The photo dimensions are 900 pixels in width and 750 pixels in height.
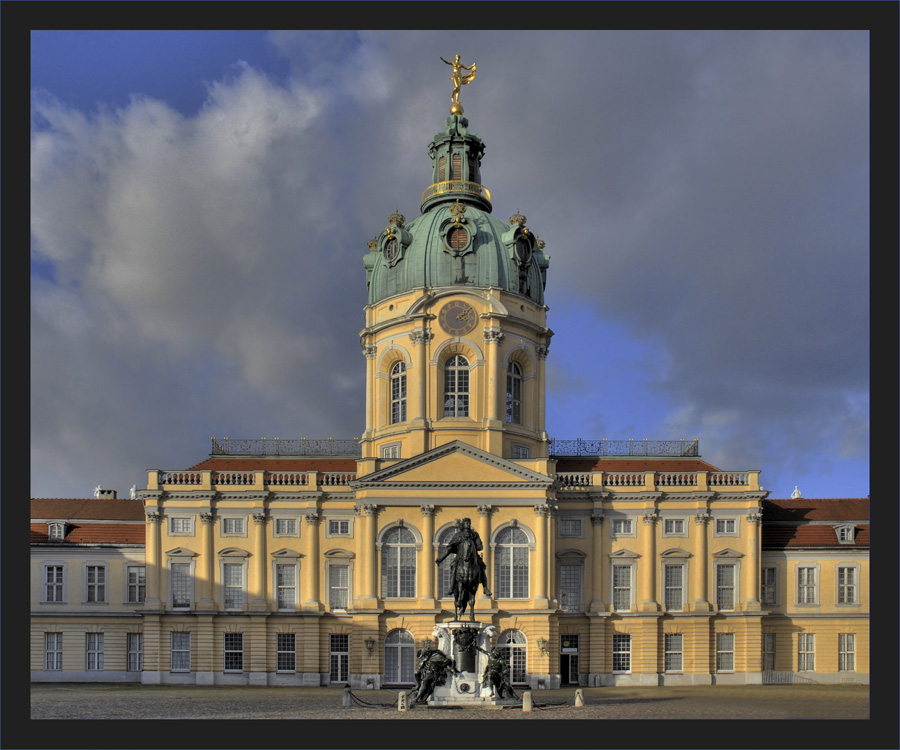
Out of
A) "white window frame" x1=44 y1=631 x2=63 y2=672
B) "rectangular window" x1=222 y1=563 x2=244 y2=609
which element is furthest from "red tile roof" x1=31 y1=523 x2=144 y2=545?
"rectangular window" x1=222 y1=563 x2=244 y2=609

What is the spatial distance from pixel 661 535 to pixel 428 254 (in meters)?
20.9

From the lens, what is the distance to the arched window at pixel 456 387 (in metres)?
66.6

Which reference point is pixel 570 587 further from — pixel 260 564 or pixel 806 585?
pixel 260 564

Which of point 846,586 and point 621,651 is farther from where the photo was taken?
point 846,586

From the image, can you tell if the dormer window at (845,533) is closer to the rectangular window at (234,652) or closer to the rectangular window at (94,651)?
the rectangular window at (234,652)

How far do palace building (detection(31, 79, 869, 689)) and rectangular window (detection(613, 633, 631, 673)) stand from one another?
0.36 ft

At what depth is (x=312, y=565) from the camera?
211ft

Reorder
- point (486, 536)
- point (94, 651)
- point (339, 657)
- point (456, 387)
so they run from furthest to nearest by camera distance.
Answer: point (456, 387) < point (94, 651) < point (339, 657) < point (486, 536)

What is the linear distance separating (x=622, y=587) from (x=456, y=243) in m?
21.7

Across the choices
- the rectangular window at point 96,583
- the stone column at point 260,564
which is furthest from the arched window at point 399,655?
the rectangular window at point 96,583

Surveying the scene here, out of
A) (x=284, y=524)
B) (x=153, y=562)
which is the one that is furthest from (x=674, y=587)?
(x=153, y=562)
